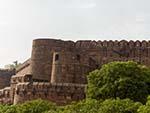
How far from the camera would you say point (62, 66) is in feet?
118

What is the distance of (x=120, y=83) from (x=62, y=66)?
Result: 238 inches

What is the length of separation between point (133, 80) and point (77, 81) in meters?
5.94

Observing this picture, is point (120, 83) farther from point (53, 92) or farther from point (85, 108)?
point (53, 92)

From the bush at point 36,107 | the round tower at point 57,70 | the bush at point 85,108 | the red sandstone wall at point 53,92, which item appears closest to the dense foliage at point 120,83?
the red sandstone wall at point 53,92

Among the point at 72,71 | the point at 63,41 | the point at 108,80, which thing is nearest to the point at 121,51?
the point at 63,41

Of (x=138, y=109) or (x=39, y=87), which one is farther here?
(x=39, y=87)

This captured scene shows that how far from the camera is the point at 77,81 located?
36.3m

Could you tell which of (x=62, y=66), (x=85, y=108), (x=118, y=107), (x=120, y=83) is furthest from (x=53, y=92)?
Answer: (x=118, y=107)

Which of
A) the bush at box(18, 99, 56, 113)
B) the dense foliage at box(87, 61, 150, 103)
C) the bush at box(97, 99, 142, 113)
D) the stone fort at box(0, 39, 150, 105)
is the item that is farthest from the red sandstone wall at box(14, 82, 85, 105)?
the bush at box(97, 99, 142, 113)

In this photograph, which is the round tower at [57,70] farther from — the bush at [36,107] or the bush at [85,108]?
the bush at [85,108]

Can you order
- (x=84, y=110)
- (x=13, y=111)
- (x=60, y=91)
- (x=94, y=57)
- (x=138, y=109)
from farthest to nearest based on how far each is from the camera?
1. (x=94, y=57)
2. (x=60, y=91)
3. (x=13, y=111)
4. (x=84, y=110)
5. (x=138, y=109)

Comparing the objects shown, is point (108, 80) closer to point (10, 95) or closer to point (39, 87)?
point (39, 87)

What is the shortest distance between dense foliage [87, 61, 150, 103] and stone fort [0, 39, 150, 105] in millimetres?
2727

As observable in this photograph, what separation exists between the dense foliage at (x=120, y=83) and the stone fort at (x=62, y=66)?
2.73 m
